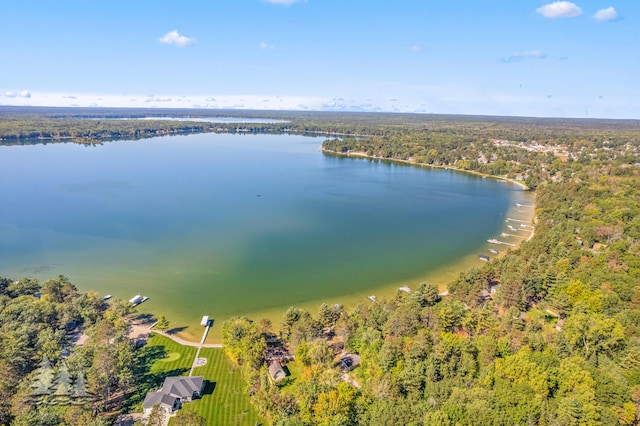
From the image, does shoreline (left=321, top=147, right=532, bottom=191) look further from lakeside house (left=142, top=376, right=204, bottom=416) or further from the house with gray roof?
lakeside house (left=142, top=376, right=204, bottom=416)

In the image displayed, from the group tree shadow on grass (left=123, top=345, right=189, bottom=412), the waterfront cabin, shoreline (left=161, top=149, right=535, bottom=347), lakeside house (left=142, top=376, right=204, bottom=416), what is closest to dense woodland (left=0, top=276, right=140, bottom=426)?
tree shadow on grass (left=123, top=345, right=189, bottom=412)

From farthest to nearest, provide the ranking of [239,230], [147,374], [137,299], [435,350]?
[239,230]
[137,299]
[147,374]
[435,350]

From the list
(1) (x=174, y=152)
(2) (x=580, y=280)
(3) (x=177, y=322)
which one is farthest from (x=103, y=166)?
(2) (x=580, y=280)

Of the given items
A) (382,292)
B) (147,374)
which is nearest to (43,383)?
(147,374)

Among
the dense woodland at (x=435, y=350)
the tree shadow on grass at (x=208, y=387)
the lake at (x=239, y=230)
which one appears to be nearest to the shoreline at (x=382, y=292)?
the lake at (x=239, y=230)

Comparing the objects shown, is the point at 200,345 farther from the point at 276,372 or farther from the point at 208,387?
the point at 276,372

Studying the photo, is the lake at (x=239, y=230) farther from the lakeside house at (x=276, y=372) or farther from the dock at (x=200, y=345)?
the lakeside house at (x=276, y=372)
